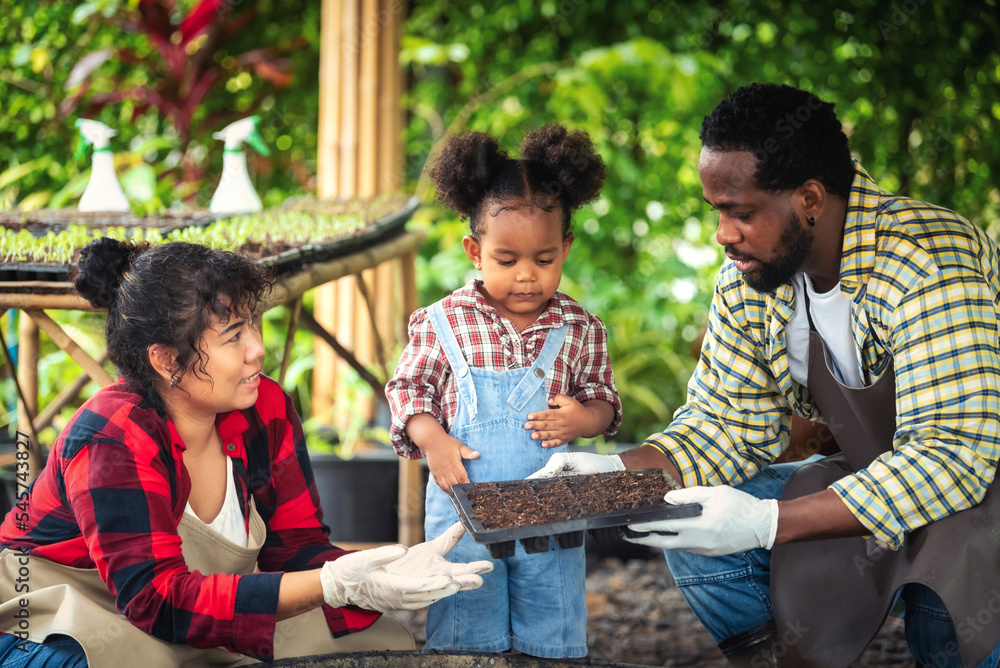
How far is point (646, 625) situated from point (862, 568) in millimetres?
1167

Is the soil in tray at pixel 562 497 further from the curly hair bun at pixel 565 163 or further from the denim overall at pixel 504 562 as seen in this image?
the curly hair bun at pixel 565 163

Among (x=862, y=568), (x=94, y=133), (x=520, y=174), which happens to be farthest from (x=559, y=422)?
(x=94, y=133)

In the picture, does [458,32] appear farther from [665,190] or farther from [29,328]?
[29,328]

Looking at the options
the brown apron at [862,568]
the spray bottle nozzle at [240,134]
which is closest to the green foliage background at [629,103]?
the spray bottle nozzle at [240,134]

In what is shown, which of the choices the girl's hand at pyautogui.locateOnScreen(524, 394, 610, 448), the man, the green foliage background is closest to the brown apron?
the man

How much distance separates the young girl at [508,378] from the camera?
171cm

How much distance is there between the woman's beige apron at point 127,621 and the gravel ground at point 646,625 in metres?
0.94

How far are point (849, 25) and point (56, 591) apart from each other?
3533 millimetres

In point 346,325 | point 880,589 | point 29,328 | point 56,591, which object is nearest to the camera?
point 56,591

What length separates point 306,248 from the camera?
6.48 feet

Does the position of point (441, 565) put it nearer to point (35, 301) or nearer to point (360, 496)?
point (35, 301)

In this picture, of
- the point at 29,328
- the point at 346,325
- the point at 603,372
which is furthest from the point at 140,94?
the point at 603,372

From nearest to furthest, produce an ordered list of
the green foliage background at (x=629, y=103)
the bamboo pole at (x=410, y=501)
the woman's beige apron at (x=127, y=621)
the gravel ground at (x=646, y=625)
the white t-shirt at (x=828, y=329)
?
the woman's beige apron at (x=127, y=621) → the white t-shirt at (x=828, y=329) → the gravel ground at (x=646, y=625) → the bamboo pole at (x=410, y=501) → the green foliage background at (x=629, y=103)

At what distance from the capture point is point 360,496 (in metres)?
3.04
